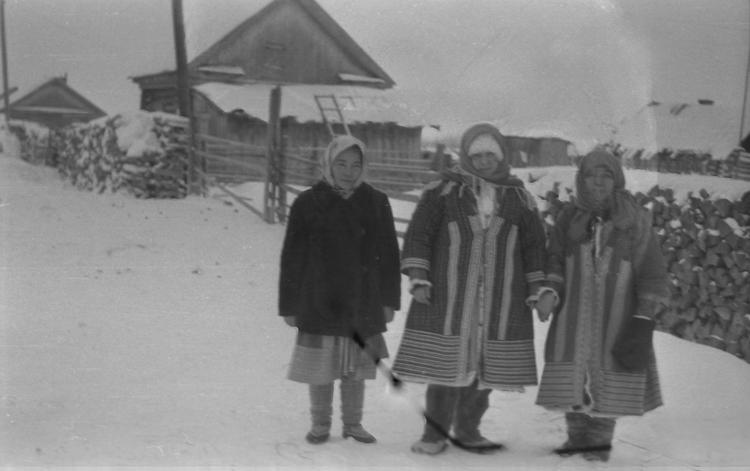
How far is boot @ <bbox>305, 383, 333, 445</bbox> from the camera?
3480 millimetres

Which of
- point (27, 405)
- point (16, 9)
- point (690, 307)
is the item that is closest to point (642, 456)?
point (690, 307)

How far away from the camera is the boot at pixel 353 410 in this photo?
3.53 metres

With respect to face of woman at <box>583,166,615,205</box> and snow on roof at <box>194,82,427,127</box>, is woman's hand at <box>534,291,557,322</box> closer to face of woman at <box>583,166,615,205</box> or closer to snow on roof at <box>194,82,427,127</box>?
face of woman at <box>583,166,615,205</box>

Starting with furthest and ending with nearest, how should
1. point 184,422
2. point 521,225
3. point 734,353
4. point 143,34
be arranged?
point 734,353 < point 143,34 < point 184,422 < point 521,225

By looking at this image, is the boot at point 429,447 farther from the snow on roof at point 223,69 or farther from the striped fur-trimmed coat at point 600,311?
the snow on roof at point 223,69

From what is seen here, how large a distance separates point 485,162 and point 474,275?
51cm

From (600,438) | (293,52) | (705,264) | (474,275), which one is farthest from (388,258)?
(705,264)

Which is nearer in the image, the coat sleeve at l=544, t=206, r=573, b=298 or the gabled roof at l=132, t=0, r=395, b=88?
the coat sleeve at l=544, t=206, r=573, b=298

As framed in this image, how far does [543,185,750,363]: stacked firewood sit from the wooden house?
114 centimetres

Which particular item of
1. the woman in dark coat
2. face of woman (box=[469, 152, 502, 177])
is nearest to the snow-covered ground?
Result: the woman in dark coat

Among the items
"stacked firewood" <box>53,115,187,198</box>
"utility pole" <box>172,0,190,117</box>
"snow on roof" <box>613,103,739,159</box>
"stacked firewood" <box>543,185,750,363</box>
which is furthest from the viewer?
"stacked firewood" <box>53,115,187,198</box>

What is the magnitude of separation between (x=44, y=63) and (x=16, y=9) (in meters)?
0.29

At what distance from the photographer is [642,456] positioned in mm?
3555

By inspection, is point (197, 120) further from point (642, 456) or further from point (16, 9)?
point (642, 456)
